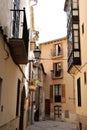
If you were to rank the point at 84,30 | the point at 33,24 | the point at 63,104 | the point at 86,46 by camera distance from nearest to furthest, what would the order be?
the point at 86,46 < the point at 84,30 < the point at 33,24 < the point at 63,104

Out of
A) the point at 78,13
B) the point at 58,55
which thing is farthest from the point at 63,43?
the point at 78,13

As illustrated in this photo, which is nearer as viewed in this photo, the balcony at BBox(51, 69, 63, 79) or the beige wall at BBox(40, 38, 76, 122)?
the beige wall at BBox(40, 38, 76, 122)

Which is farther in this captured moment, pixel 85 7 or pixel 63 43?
pixel 63 43

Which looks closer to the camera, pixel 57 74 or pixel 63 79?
pixel 63 79

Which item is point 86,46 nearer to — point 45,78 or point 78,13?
point 78,13

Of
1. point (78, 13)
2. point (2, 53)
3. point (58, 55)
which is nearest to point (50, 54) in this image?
point (58, 55)

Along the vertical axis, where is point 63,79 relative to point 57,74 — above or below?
below

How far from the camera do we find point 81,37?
15.0 metres

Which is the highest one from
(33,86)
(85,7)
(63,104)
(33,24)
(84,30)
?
(33,24)

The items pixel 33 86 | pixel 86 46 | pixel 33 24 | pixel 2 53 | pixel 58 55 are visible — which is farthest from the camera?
pixel 58 55

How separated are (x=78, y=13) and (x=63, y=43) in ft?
67.6

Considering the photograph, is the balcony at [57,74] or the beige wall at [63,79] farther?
the balcony at [57,74]

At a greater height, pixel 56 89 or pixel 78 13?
pixel 78 13

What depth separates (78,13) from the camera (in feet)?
52.4
